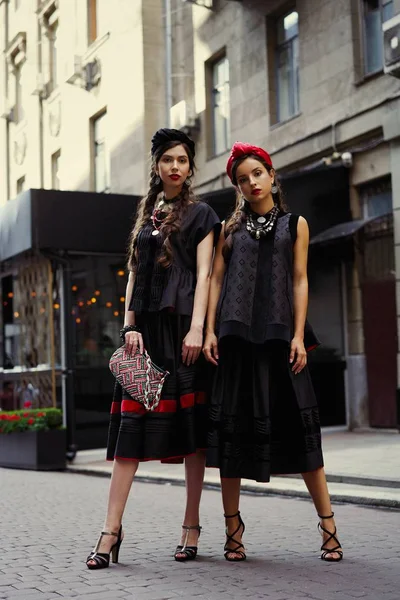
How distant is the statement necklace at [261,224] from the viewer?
15.8ft

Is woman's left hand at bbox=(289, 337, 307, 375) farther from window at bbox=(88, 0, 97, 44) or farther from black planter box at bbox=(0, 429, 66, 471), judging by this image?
window at bbox=(88, 0, 97, 44)

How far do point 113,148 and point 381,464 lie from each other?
13.6 metres

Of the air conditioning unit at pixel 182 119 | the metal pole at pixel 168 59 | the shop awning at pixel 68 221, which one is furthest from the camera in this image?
the metal pole at pixel 168 59

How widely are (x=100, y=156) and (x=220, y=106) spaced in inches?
207

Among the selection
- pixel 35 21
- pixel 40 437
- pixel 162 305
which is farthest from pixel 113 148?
pixel 162 305

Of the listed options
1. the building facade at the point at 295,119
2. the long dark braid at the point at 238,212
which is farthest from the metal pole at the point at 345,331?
the long dark braid at the point at 238,212

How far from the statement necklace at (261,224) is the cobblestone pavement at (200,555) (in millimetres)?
1716

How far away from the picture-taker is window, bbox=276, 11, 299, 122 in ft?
51.0

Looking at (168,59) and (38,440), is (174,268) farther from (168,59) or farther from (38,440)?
(168,59)

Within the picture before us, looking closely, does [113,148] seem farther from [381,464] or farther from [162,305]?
[162,305]

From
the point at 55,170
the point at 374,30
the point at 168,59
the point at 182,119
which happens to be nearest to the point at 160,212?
the point at 374,30

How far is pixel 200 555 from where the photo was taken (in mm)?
4910

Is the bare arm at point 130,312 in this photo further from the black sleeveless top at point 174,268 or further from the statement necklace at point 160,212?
the statement necklace at point 160,212

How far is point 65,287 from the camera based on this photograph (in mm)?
13383
